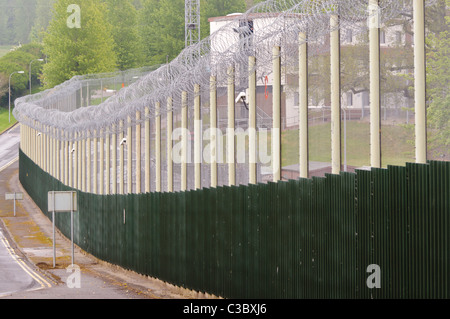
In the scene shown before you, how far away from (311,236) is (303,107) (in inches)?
141

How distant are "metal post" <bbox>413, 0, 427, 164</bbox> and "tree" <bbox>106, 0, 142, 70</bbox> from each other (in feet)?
383

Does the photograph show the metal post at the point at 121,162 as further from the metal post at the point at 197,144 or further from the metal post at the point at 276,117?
the metal post at the point at 276,117

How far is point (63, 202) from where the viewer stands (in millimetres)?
35375

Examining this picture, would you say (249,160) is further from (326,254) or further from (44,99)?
(44,99)

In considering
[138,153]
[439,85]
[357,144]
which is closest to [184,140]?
[138,153]

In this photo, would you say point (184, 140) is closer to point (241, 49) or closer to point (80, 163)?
point (241, 49)

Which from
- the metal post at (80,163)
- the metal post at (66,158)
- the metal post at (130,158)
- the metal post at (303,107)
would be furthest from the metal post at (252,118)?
the metal post at (66,158)

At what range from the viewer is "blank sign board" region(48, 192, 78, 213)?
35094mm

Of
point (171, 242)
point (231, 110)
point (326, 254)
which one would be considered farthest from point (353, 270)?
point (171, 242)

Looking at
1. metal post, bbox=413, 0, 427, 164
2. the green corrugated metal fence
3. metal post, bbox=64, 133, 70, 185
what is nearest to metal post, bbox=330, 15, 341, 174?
the green corrugated metal fence

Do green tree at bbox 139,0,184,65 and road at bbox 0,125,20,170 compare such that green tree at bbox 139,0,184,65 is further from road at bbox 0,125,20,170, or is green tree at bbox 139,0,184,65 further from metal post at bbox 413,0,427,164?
metal post at bbox 413,0,427,164

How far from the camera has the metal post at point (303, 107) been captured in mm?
17438

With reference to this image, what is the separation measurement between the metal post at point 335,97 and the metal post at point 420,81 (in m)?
2.70

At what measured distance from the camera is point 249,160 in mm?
20812
